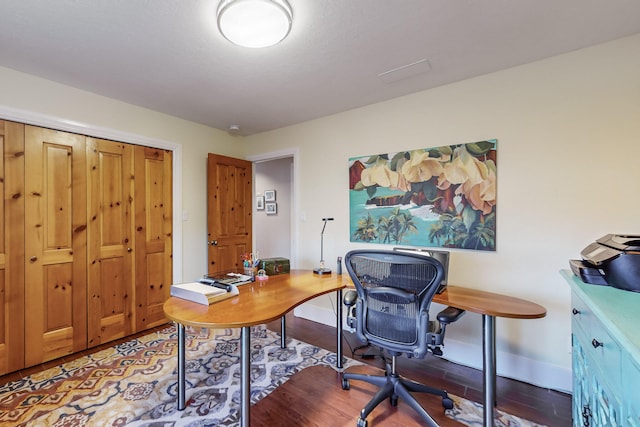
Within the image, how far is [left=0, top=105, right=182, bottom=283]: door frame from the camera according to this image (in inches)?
87.4

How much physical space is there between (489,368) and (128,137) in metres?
3.62

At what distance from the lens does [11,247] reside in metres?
2.19

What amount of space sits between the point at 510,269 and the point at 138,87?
139 inches

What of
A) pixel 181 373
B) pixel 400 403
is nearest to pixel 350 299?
pixel 400 403

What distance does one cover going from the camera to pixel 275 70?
2176 mm

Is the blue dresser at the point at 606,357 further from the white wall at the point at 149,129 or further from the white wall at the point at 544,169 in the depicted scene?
the white wall at the point at 149,129

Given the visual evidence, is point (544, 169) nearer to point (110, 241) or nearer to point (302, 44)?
point (302, 44)

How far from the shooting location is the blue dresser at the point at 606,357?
0.76m

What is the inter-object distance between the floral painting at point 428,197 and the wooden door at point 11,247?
113 inches

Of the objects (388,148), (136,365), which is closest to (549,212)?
(388,148)

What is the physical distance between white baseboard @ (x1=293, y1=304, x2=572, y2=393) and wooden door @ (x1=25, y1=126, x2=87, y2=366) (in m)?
A: 3.38

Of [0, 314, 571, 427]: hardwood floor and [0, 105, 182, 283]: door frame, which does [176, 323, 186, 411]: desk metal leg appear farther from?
[0, 105, 182, 283]: door frame

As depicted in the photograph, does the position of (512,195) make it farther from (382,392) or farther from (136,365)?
(136,365)

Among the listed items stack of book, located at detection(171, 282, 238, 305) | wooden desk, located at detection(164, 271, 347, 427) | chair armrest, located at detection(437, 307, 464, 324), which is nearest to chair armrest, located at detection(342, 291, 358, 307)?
wooden desk, located at detection(164, 271, 347, 427)
